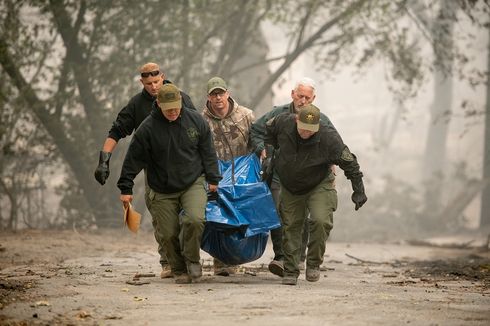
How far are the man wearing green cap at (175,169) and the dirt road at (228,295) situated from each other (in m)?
0.49

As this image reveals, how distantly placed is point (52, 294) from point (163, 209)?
1.46 m

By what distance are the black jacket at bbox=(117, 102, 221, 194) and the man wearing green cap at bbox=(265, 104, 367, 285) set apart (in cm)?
85

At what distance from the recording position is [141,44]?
16.6 meters

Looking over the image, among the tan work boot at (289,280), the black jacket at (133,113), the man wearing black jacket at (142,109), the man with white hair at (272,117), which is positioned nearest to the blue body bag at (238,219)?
the man with white hair at (272,117)

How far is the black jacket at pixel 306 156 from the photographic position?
8.20m

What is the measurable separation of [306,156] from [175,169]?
1.32 m

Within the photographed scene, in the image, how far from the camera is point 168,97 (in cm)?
778

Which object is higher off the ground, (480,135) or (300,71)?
(300,71)

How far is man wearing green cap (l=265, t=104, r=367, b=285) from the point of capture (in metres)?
8.20

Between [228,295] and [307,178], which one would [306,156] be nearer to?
[307,178]

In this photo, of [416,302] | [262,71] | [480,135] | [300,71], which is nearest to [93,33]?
[262,71]

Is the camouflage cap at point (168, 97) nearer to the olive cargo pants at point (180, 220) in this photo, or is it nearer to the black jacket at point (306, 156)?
the olive cargo pants at point (180, 220)

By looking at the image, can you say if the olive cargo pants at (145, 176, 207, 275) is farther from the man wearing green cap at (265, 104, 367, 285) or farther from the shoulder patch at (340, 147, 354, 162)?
the shoulder patch at (340, 147, 354, 162)

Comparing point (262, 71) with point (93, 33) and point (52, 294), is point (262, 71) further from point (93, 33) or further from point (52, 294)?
point (52, 294)
